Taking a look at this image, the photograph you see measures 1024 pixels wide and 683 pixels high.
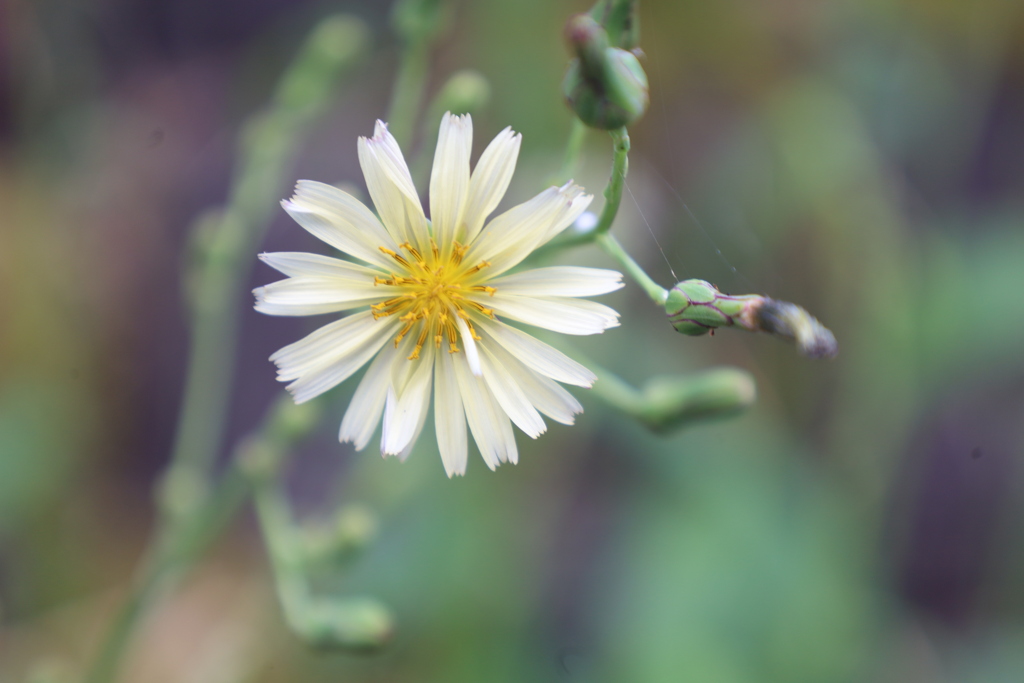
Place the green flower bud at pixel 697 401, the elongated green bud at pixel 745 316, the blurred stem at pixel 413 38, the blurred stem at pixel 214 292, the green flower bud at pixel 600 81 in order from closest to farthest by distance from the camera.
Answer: the elongated green bud at pixel 745 316
the green flower bud at pixel 600 81
the green flower bud at pixel 697 401
the blurred stem at pixel 413 38
the blurred stem at pixel 214 292

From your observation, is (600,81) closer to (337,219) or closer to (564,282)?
(564,282)

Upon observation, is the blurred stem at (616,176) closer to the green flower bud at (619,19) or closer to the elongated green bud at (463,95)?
the green flower bud at (619,19)

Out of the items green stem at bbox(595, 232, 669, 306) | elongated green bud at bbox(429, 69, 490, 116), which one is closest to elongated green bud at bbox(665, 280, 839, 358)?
green stem at bbox(595, 232, 669, 306)

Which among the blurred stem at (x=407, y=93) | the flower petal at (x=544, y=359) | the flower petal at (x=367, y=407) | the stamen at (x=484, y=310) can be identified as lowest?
the flower petal at (x=544, y=359)

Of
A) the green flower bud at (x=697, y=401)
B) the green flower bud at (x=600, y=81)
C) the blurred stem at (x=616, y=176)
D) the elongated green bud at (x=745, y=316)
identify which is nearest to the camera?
the elongated green bud at (x=745, y=316)

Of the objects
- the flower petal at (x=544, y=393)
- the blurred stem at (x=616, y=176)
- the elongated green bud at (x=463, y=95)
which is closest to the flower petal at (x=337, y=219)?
the flower petal at (x=544, y=393)

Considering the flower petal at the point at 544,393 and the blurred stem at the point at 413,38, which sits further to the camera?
the blurred stem at the point at 413,38

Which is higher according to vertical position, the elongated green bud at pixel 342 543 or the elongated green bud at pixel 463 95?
the elongated green bud at pixel 463 95

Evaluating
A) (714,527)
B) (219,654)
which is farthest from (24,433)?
(714,527)

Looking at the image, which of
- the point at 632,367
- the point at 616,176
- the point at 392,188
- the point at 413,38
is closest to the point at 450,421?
the point at 392,188
